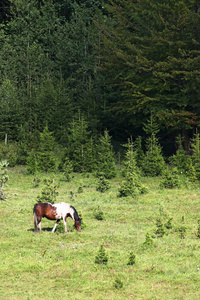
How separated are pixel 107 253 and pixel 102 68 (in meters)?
21.9

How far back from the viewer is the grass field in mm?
8547

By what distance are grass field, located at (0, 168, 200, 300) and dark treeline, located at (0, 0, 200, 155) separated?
11.7 meters

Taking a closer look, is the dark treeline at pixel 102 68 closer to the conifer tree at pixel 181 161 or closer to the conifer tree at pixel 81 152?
the conifer tree at pixel 81 152

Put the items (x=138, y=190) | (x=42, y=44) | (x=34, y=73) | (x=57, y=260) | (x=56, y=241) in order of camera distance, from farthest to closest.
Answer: (x=42, y=44) → (x=34, y=73) → (x=138, y=190) → (x=56, y=241) → (x=57, y=260)

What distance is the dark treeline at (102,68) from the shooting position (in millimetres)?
26516

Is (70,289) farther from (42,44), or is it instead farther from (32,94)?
(42,44)

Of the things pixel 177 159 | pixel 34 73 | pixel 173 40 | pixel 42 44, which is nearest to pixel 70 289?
pixel 177 159

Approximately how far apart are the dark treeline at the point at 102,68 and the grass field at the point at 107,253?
38.5 ft

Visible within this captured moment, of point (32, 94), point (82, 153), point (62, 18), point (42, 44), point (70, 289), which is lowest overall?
point (70, 289)

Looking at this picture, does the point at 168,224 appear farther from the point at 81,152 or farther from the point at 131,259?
the point at 81,152

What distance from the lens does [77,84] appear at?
37781 mm

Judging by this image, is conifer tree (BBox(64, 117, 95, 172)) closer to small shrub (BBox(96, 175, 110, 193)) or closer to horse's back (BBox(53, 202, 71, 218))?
small shrub (BBox(96, 175, 110, 193))

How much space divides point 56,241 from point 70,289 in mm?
3105

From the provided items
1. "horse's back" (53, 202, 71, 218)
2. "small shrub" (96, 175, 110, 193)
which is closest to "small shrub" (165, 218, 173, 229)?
"horse's back" (53, 202, 71, 218)
